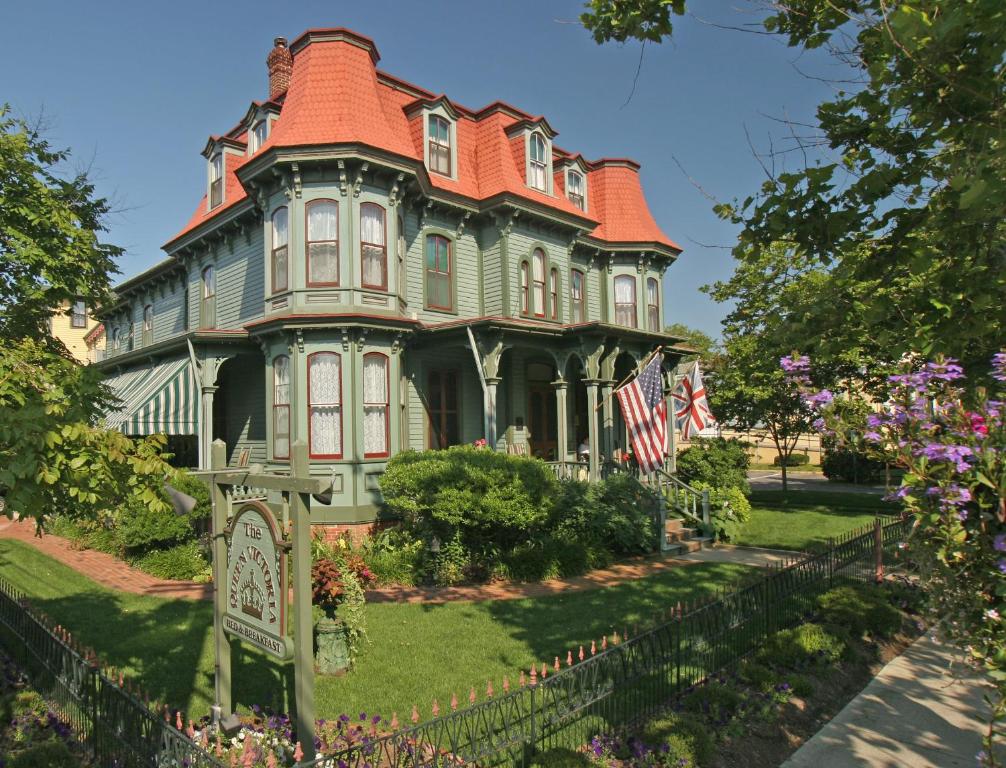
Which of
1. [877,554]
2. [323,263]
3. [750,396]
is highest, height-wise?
[323,263]

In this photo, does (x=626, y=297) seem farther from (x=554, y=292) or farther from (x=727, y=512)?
(x=727, y=512)

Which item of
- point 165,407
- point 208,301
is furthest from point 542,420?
point 208,301

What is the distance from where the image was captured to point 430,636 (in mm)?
9344

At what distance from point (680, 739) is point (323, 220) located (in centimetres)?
1340

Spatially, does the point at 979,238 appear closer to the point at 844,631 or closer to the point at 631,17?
the point at 631,17

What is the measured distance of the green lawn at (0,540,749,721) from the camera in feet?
24.0

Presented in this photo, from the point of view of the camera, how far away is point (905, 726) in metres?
6.60

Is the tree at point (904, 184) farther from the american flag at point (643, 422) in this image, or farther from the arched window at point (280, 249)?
the arched window at point (280, 249)

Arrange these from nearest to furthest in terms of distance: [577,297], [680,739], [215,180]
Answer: [680,739] < [215,180] < [577,297]

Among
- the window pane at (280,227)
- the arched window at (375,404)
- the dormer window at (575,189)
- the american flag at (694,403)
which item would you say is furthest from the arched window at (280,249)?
the american flag at (694,403)

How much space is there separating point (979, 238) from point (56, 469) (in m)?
7.77

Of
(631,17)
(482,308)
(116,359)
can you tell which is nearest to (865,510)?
(482,308)

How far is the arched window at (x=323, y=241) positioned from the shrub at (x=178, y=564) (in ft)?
21.4

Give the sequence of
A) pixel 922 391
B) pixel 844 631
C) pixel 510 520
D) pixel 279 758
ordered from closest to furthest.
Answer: pixel 922 391 < pixel 279 758 < pixel 844 631 < pixel 510 520
